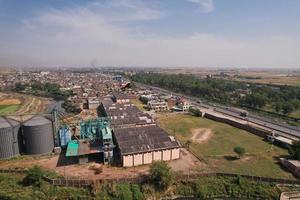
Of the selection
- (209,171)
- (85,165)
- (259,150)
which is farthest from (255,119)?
(85,165)

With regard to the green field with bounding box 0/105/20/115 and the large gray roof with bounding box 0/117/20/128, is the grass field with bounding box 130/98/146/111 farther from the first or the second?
the large gray roof with bounding box 0/117/20/128

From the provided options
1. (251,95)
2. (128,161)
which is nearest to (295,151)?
(128,161)

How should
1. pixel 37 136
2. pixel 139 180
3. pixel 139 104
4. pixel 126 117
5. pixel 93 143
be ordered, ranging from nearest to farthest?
pixel 139 180
pixel 37 136
pixel 93 143
pixel 126 117
pixel 139 104

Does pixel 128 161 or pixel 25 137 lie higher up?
pixel 25 137

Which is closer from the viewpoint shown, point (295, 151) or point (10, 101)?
point (295, 151)

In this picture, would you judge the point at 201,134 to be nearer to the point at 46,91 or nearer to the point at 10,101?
the point at 10,101

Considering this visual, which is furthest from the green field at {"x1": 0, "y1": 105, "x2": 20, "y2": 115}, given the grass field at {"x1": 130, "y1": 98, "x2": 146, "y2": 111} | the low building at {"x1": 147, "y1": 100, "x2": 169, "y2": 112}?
the low building at {"x1": 147, "y1": 100, "x2": 169, "y2": 112}

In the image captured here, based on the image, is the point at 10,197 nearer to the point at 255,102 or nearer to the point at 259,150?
the point at 259,150
